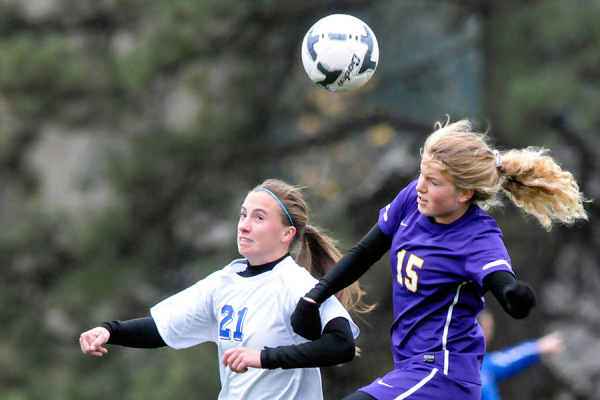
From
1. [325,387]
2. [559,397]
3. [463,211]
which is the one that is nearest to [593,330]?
[559,397]

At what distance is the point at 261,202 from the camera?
4.32m

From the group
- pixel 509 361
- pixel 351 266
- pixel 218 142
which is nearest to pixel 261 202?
pixel 351 266

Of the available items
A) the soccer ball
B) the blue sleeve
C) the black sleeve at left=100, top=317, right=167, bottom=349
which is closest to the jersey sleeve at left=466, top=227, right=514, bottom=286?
the soccer ball

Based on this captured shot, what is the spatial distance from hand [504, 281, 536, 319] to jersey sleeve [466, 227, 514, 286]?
0.51 ft

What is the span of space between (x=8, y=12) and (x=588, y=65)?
5668 mm

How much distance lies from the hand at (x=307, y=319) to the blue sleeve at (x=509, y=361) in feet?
7.88

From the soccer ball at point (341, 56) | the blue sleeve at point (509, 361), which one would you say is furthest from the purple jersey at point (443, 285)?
the blue sleeve at point (509, 361)

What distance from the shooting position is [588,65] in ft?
30.2

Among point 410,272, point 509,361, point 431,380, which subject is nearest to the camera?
point 431,380

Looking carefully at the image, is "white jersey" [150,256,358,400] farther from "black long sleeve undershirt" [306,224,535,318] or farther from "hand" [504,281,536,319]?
"hand" [504,281,536,319]

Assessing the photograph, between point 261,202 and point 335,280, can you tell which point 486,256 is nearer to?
point 335,280

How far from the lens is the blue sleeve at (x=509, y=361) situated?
20.2 ft

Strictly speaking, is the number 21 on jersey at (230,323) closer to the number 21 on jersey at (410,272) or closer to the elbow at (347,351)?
the elbow at (347,351)

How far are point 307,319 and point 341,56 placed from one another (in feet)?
4.67
